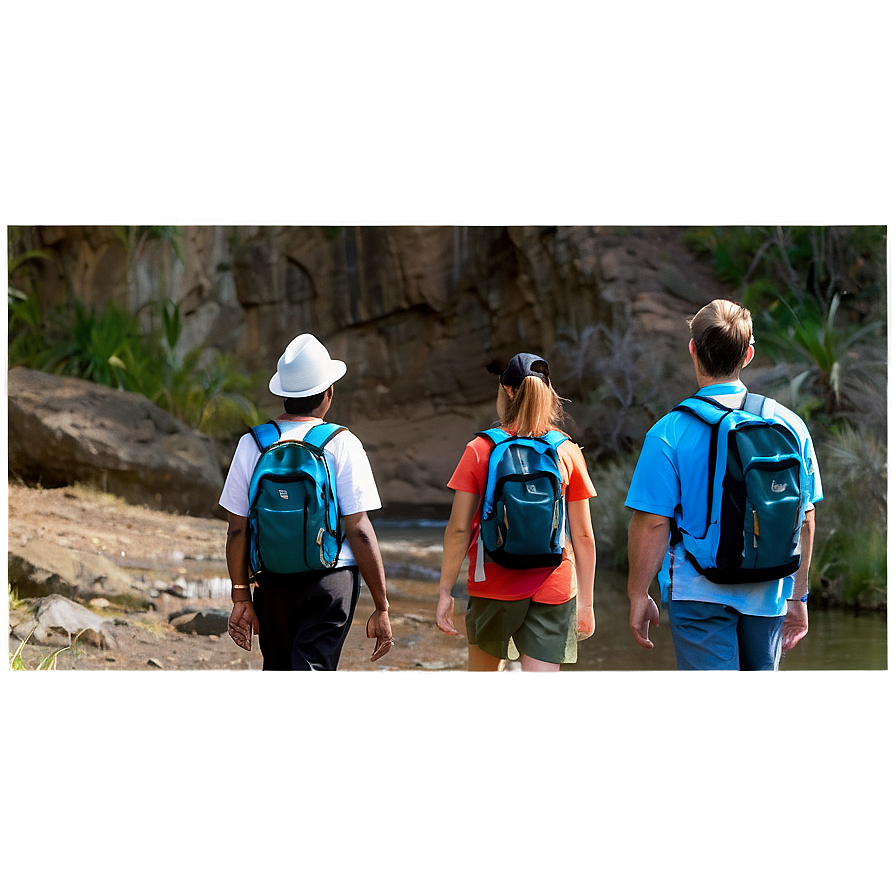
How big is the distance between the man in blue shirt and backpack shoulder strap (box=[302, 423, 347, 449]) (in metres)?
0.85

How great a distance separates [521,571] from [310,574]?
2.00 feet

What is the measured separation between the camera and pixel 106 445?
28.5ft

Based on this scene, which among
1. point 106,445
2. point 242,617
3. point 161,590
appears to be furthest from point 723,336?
point 106,445

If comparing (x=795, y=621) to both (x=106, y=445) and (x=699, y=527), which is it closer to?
(x=699, y=527)

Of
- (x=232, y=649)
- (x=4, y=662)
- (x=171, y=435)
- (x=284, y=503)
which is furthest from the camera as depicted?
(x=171, y=435)

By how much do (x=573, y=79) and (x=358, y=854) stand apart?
90.6 inches

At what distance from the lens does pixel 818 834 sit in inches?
101

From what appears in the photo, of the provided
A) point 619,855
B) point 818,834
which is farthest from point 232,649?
point 818,834

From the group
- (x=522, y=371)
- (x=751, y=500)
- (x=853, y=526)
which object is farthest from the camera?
(x=853, y=526)

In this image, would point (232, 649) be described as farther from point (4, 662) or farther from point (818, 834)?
point (818, 834)

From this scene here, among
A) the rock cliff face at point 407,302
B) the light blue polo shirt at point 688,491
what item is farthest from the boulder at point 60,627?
the rock cliff face at point 407,302

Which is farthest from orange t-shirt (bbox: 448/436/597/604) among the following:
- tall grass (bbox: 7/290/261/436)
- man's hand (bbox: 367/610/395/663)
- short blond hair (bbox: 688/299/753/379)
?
tall grass (bbox: 7/290/261/436)

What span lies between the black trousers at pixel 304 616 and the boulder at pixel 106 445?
6235 millimetres

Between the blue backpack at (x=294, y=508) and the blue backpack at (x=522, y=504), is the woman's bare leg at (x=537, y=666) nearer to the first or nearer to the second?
the blue backpack at (x=522, y=504)
